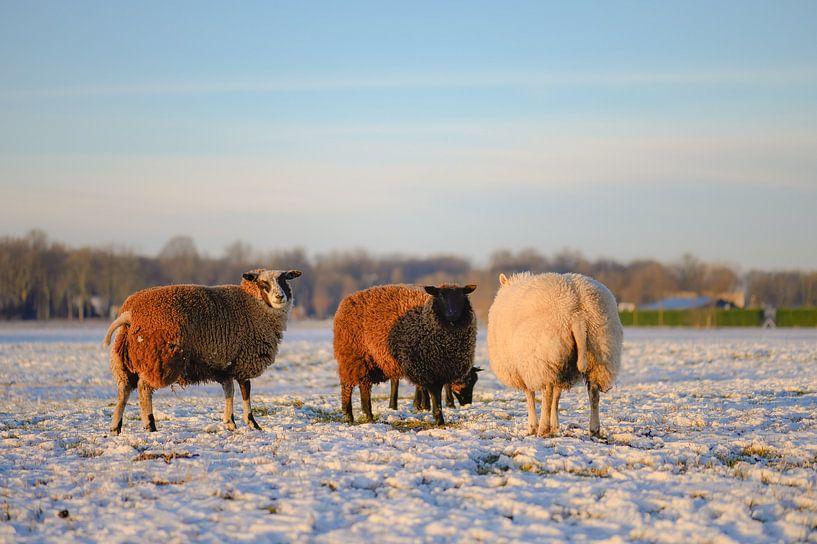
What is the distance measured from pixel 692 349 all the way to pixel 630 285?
81.6m

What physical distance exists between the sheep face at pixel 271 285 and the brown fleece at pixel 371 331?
1280 millimetres

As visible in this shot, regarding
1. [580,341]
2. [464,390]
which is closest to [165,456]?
[580,341]

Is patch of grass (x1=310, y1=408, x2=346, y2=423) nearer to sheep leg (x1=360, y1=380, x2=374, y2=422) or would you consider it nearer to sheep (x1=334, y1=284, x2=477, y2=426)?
sheep (x1=334, y1=284, x2=477, y2=426)

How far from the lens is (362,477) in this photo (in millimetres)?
8156

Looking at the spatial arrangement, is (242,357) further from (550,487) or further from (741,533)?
(741,533)

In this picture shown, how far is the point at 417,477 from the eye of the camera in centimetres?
806

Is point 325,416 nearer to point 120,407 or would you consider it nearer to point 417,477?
point 120,407

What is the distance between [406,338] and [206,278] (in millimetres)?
129215

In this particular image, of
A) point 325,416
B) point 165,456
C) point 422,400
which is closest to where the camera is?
point 165,456

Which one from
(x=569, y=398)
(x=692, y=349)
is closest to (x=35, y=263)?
(x=692, y=349)

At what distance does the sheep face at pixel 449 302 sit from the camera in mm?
12945

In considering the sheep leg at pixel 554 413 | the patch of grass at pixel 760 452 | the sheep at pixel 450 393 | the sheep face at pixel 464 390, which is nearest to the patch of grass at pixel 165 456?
the sheep leg at pixel 554 413

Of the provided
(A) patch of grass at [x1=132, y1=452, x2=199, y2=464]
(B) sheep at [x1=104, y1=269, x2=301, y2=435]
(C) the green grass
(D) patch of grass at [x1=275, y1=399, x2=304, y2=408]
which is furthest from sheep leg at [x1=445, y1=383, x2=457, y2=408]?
(C) the green grass

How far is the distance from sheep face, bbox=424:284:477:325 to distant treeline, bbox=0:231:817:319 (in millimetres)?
65453
